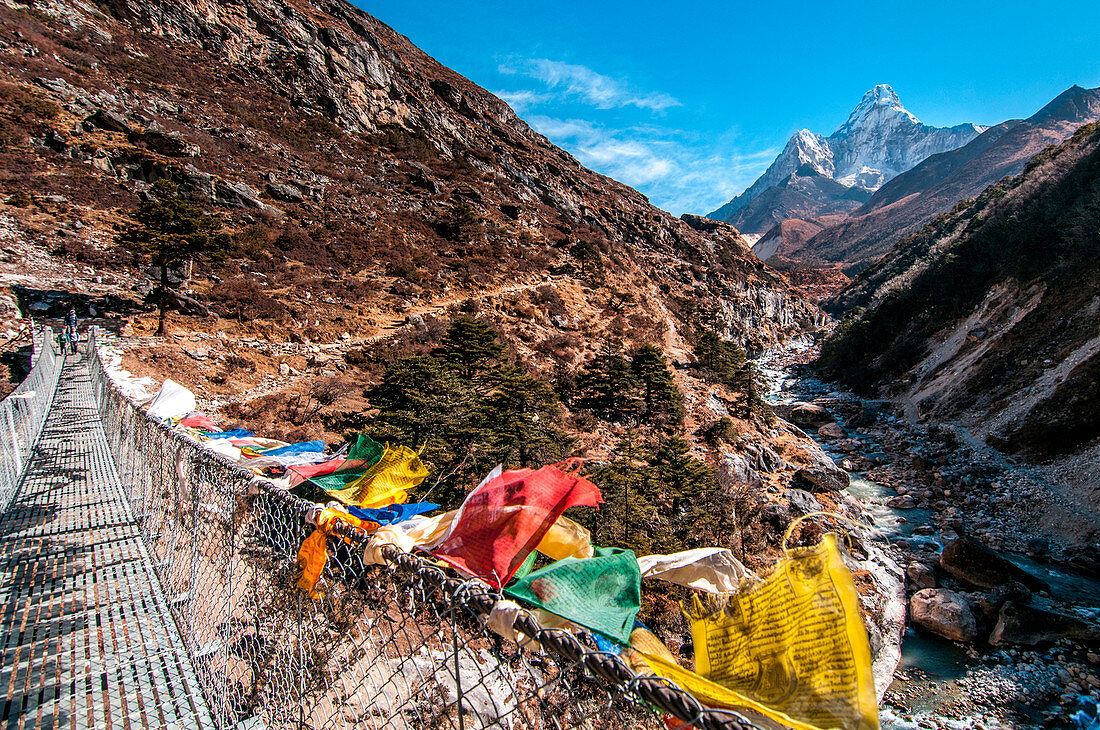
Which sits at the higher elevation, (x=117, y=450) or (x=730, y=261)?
(x=730, y=261)

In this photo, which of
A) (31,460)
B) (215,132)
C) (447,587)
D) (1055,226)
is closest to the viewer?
(447,587)

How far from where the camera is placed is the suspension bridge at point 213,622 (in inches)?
66.6

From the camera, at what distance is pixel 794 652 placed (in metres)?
1.85

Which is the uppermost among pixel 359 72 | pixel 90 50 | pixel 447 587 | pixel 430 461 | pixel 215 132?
pixel 359 72

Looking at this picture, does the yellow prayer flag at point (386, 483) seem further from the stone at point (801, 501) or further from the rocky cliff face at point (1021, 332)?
the rocky cliff face at point (1021, 332)

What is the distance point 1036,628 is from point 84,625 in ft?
57.4

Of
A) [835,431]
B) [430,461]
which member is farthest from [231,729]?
[835,431]

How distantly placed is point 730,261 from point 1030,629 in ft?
238

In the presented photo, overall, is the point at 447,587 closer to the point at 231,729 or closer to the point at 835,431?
the point at 231,729

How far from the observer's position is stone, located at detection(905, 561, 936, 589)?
1295 cm

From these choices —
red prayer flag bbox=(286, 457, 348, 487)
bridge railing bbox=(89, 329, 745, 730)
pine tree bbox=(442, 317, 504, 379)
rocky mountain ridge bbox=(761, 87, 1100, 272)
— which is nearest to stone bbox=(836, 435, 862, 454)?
pine tree bbox=(442, 317, 504, 379)

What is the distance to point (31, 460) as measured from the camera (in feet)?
17.7

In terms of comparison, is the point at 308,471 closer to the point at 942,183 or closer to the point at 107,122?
the point at 107,122

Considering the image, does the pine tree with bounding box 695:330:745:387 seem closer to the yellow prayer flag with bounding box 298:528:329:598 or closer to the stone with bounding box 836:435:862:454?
the stone with bounding box 836:435:862:454
